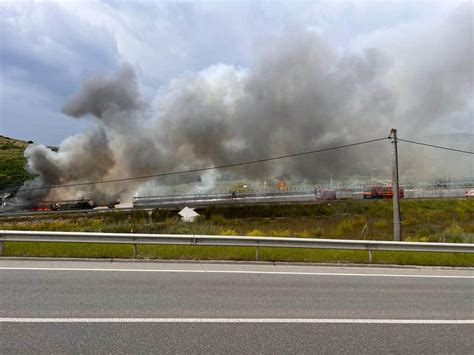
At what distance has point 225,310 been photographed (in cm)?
432

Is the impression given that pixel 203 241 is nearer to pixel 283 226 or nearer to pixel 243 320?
pixel 243 320

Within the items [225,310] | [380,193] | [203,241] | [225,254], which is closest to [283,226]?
[225,254]

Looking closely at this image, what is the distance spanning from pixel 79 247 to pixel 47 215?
2066cm

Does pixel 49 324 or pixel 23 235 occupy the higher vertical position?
pixel 23 235

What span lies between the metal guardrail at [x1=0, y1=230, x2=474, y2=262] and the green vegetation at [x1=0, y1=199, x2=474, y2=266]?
0.27 metres

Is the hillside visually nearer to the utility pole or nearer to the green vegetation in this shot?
the green vegetation

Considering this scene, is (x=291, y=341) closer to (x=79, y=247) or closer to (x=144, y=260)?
(x=144, y=260)

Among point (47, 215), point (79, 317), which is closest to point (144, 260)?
point (79, 317)

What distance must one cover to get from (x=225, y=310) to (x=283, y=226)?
63.9 ft

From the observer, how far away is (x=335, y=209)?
3306cm

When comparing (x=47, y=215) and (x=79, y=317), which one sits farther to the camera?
(x=47, y=215)

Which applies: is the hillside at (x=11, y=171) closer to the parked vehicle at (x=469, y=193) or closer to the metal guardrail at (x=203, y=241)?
the metal guardrail at (x=203, y=241)

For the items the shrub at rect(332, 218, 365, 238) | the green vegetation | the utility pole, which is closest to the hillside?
the green vegetation

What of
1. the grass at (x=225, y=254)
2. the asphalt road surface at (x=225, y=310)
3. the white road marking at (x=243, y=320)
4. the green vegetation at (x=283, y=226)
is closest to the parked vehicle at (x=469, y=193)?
the green vegetation at (x=283, y=226)
